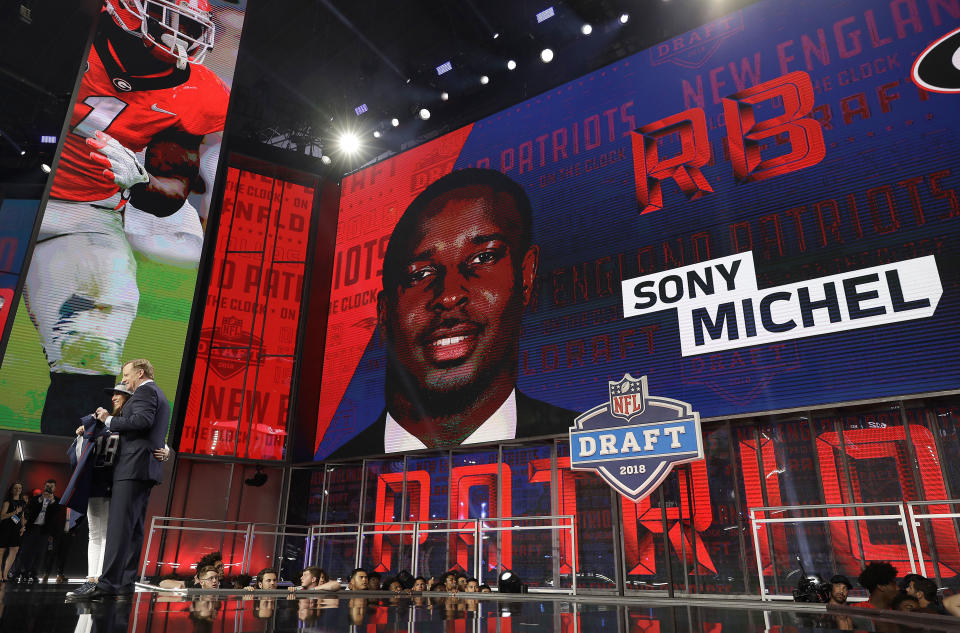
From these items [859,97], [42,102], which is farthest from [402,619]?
[42,102]

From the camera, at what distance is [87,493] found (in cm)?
276

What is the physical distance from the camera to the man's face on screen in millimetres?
9211

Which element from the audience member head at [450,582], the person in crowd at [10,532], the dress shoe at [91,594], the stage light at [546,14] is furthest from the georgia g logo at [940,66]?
the person in crowd at [10,532]

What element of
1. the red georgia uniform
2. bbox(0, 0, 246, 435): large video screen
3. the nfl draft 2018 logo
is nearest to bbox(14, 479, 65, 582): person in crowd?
bbox(0, 0, 246, 435): large video screen

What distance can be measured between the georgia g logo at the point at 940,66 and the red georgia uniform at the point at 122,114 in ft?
32.8

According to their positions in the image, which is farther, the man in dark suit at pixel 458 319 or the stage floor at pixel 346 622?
the man in dark suit at pixel 458 319

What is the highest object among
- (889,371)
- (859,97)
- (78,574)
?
(859,97)

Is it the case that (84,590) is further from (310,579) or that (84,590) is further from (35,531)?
(35,531)

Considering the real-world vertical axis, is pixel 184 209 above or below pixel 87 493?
above

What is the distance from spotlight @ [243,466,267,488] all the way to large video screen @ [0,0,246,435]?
2244mm

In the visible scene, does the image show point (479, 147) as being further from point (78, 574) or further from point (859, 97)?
point (78, 574)

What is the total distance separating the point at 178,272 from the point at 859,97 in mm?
9806

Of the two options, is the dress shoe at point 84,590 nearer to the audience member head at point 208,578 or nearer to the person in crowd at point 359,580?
the audience member head at point 208,578

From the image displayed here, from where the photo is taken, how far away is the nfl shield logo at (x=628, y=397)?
3.85 m
